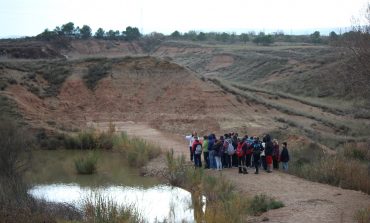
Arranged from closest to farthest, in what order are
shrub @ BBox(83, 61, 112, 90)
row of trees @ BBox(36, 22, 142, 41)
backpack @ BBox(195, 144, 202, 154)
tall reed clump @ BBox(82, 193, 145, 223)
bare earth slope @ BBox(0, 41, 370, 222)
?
tall reed clump @ BBox(82, 193, 145, 223), backpack @ BBox(195, 144, 202, 154), bare earth slope @ BBox(0, 41, 370, 222), shrub @ BBox(83, 61, 112, 90), row of trees @ BBox(36, 22, 142, 41)

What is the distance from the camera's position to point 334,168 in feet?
63.8

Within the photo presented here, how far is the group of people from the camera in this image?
20891 mm

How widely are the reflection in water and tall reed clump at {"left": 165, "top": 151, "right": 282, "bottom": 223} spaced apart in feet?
1.08

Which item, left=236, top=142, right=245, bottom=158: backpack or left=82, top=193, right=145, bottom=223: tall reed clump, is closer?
left=82, top=193, right=145, bottom=223: tall reed clump

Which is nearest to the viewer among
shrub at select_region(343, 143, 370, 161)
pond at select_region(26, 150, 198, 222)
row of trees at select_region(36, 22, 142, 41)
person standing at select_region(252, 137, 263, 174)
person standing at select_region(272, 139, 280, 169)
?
pond at select_region(26, 150, 198, 222)

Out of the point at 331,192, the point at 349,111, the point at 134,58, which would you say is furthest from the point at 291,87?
the point at 331,192

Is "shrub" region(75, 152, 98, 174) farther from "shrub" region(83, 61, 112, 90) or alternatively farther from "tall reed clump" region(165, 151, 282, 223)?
"shrub" region(83, 61, 112, 90)

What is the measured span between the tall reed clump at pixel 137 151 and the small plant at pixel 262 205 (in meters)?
9.35

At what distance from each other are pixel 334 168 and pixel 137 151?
33.4ft

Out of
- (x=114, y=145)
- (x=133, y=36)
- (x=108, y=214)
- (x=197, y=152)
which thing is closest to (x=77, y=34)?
(x=133, y=36)

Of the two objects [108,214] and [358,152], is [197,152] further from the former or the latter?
[108,214]

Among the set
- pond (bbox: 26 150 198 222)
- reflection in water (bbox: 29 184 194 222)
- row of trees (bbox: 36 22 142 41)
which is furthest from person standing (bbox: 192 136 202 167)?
row of trees (bbox: 36 22 142 41)

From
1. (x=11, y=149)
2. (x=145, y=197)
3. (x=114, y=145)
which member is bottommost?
(x=114, y=145)

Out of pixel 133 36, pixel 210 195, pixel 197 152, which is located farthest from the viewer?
pixel 133 36
